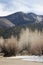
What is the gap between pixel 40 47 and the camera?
1083 inches

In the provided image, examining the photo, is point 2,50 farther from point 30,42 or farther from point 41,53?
point 41,53

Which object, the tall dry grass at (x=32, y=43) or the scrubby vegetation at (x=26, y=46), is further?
the scrubby vegetation at (x=26, y=46)

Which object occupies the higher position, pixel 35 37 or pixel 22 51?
pixel 35 37

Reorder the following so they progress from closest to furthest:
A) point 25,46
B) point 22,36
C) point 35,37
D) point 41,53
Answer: point 41,53 < point 35,37 < point 25,46 < point 22,36

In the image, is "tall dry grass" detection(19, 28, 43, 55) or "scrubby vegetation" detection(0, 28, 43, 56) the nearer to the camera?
"tall dry grass" detection(19, 28, 43, 55)

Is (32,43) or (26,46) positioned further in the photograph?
(26,46)

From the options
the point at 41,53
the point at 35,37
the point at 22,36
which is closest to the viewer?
the point at 41,53

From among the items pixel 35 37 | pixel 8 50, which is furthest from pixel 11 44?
pixel 35 37

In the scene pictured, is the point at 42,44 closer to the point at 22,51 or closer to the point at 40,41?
the point at 40,41

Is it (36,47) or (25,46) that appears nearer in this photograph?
(36,47)

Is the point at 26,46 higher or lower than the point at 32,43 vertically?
lower

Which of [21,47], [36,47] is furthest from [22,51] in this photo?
[36,47]

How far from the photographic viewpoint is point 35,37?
2939 cm

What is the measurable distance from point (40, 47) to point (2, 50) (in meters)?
5.69
